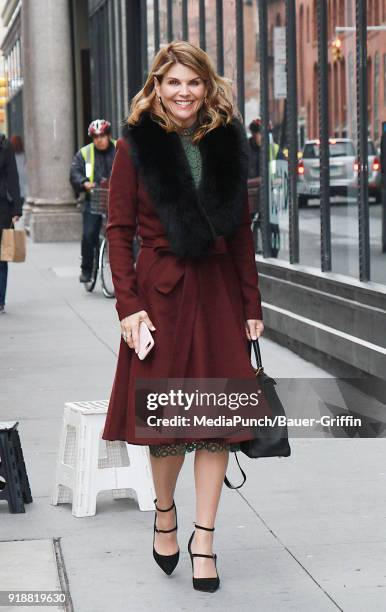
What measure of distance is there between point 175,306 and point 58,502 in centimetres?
169

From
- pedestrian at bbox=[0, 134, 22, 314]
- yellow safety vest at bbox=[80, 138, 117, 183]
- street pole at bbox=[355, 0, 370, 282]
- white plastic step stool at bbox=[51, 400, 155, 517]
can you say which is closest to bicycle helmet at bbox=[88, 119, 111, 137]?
yellow safety vest at bbox=[80, 138, 117, 183]

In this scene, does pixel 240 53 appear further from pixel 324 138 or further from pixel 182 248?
pixel 182 248

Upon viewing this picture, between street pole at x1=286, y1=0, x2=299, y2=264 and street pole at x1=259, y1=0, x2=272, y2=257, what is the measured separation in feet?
2.76

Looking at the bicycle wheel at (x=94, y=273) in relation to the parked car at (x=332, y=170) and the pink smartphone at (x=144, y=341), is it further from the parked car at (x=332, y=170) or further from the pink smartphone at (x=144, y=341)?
the pink smartphone at (x=144, y=341)

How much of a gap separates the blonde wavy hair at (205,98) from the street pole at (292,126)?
6.63 m

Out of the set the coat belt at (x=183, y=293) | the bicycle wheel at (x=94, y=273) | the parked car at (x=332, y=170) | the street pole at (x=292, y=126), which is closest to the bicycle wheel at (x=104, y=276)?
the bicycle wheel at (x=94, y=273)

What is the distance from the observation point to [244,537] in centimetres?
564

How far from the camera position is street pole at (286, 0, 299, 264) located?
11.6 meters

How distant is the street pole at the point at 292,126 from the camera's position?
1158 centimetres

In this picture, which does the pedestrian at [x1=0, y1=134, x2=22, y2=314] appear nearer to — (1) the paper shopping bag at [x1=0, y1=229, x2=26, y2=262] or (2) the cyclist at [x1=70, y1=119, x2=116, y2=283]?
(1) the paper shopping bag at [x1=0, y1=229, x2=26, y2=262]

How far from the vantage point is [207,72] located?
16.3 ft

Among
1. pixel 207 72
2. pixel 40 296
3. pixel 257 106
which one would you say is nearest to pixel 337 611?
pixel 207 72

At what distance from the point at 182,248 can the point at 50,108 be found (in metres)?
20.8

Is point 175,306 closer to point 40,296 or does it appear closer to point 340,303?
point 340,303
